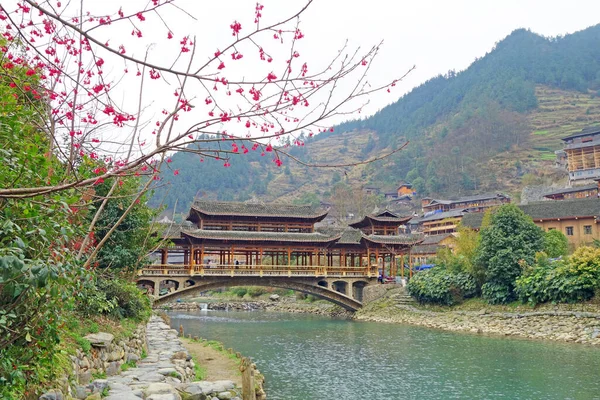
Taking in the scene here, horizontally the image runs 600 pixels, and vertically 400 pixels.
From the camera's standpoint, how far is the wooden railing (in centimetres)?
2811

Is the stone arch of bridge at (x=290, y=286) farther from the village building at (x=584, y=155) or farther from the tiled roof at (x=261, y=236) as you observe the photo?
the village building at (x=584, y=155)

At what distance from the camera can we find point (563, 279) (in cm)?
2128

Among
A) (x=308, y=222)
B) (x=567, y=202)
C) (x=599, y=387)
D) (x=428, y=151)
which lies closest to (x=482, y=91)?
(x=428, y=151)

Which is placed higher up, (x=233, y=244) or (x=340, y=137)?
(x=340, y=137)

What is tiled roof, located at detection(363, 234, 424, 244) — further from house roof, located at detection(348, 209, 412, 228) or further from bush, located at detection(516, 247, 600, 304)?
bush, located at detection(516, 247, 600, 304)

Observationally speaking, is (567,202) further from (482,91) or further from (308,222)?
(482,91)

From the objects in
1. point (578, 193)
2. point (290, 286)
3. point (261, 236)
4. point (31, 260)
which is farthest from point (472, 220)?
point (31, 260)

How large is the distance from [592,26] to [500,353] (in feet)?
522

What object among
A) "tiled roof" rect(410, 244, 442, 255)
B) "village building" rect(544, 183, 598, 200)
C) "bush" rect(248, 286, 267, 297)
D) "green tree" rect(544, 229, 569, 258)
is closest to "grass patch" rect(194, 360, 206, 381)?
"green tree" rect(544, 229, 569, 258)

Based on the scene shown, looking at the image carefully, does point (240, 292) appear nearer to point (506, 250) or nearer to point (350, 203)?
point (506, 250)

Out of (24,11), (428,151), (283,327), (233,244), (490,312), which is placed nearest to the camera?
(24,11)

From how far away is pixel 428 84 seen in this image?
14712 centimetres

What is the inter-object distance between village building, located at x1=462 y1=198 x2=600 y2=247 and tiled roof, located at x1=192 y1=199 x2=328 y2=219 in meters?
19.4

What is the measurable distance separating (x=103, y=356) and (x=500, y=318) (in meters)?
20.3
